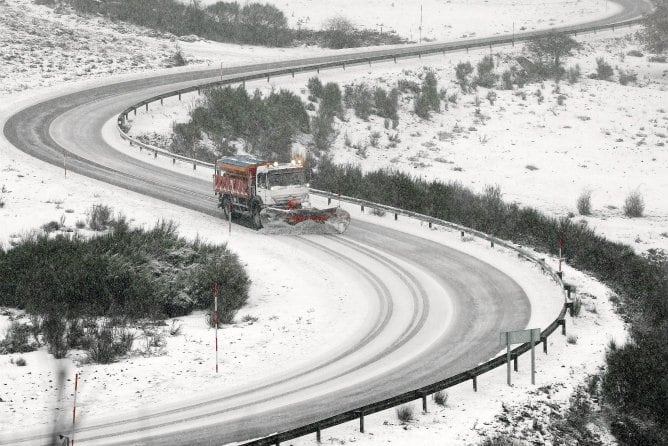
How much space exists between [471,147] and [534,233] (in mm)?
20250

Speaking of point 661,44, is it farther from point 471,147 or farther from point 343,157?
point 343,157

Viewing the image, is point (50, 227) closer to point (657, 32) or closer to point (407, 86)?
point (407, 86)

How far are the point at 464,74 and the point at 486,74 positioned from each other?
1.93m

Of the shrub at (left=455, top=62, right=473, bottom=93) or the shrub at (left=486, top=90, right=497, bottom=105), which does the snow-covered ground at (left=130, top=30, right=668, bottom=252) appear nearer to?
the shrub at (left=486, top=90, right=497, bottom=105)

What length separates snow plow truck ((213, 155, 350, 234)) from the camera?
95.9ft

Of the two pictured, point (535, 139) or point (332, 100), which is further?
point (332, 100)

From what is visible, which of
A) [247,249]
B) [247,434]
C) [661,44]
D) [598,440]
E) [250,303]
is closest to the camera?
[247,434]

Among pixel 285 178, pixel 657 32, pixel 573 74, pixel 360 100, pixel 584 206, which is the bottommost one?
pixel 584 206

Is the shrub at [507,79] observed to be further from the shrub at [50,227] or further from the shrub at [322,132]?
the shrub at [50,227]

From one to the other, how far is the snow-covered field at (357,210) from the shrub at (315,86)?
1528 millimetres

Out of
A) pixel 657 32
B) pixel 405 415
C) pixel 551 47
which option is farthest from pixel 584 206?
pixel 657 32

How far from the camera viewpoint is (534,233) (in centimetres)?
3131

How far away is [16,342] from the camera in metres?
18.8

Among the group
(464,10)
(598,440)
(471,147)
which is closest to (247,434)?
(598,440)
